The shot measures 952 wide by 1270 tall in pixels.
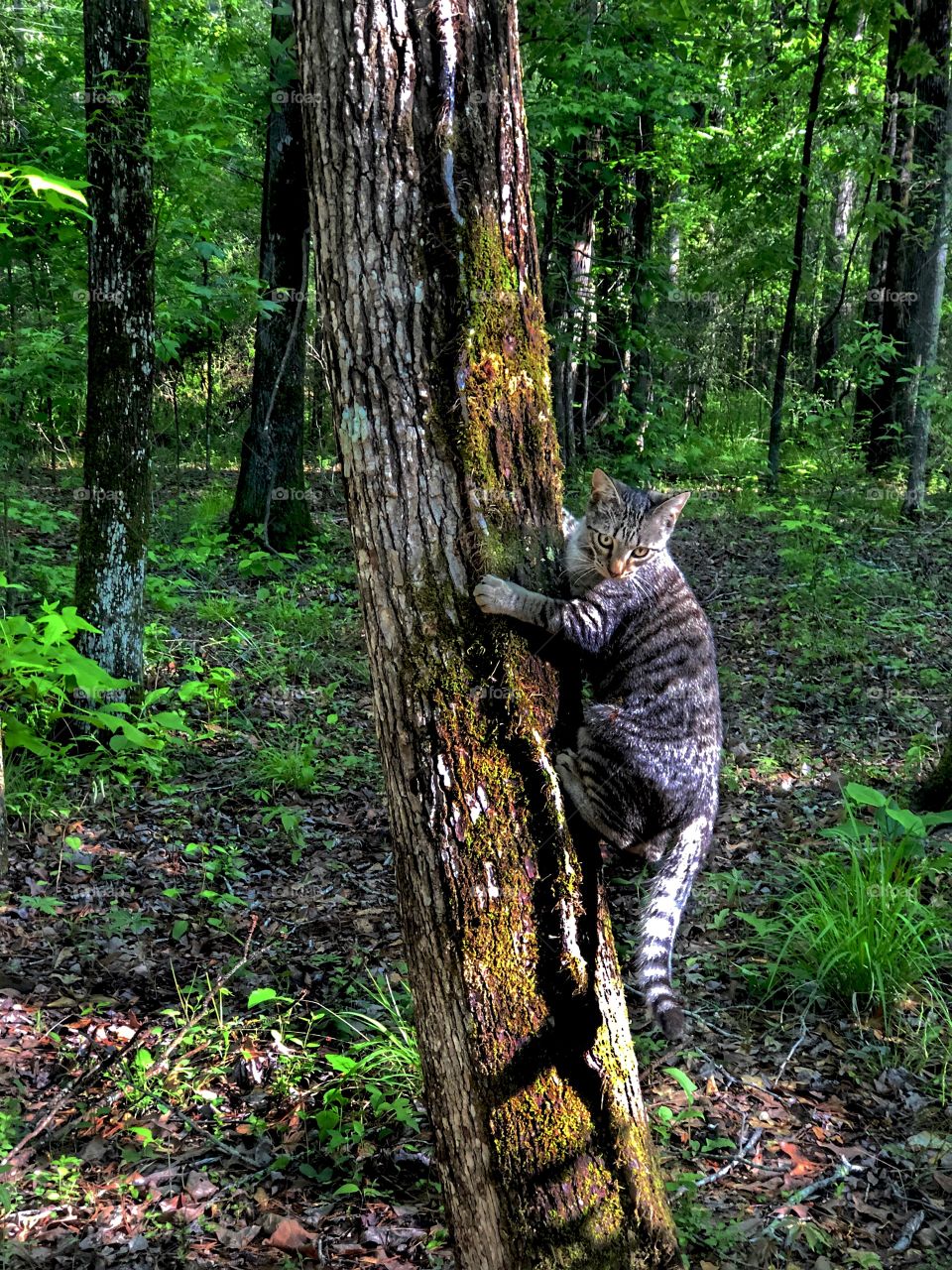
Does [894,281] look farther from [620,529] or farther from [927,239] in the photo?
[620,529]

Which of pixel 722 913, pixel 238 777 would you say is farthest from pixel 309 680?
pixel 722 913

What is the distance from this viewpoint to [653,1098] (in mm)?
3451

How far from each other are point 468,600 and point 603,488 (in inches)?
82.9

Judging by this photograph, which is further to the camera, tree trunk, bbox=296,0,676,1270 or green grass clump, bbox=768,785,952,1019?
green grass clump, bbox=768,785,952,1019

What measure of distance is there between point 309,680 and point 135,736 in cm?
212

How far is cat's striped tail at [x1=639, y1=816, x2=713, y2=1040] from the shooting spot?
3084mm

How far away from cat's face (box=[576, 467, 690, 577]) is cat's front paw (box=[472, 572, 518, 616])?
163 centimetres

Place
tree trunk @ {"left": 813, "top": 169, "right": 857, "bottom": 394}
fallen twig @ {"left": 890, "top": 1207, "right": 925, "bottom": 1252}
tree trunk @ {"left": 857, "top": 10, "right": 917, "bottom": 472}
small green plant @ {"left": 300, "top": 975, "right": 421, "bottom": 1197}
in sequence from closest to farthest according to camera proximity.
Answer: fallen twig @ {"left": 890, "top": 1207, "right": 925, "bottom": 1252} < small green plant @ {"left": 300, "top": 975, "right": 421, "bottom": 1197} < tree trunk @ {"left": 857, "top": 10, "right": 917, "bottom": 472} < tree trunk @ {"left": 813, "top": 169, "right": 857, "bottom": 394}

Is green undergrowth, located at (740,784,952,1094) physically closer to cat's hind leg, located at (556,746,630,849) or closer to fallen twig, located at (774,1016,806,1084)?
fallen twig, located at (774,1016,806,1084)

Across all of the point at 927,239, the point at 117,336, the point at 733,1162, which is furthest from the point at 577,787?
the point at 927,239

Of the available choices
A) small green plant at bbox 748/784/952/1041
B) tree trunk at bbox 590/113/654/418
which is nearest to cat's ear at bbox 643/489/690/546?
small green plant at bbox 748/784/952/1041

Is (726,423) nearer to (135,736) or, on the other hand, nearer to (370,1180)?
(135,736)

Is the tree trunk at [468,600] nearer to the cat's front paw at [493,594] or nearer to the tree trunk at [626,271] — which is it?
the cat's front paw at [493,594]

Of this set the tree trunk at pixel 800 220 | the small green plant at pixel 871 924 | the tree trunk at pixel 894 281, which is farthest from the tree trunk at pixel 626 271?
the small green plant at pixel 871 924
